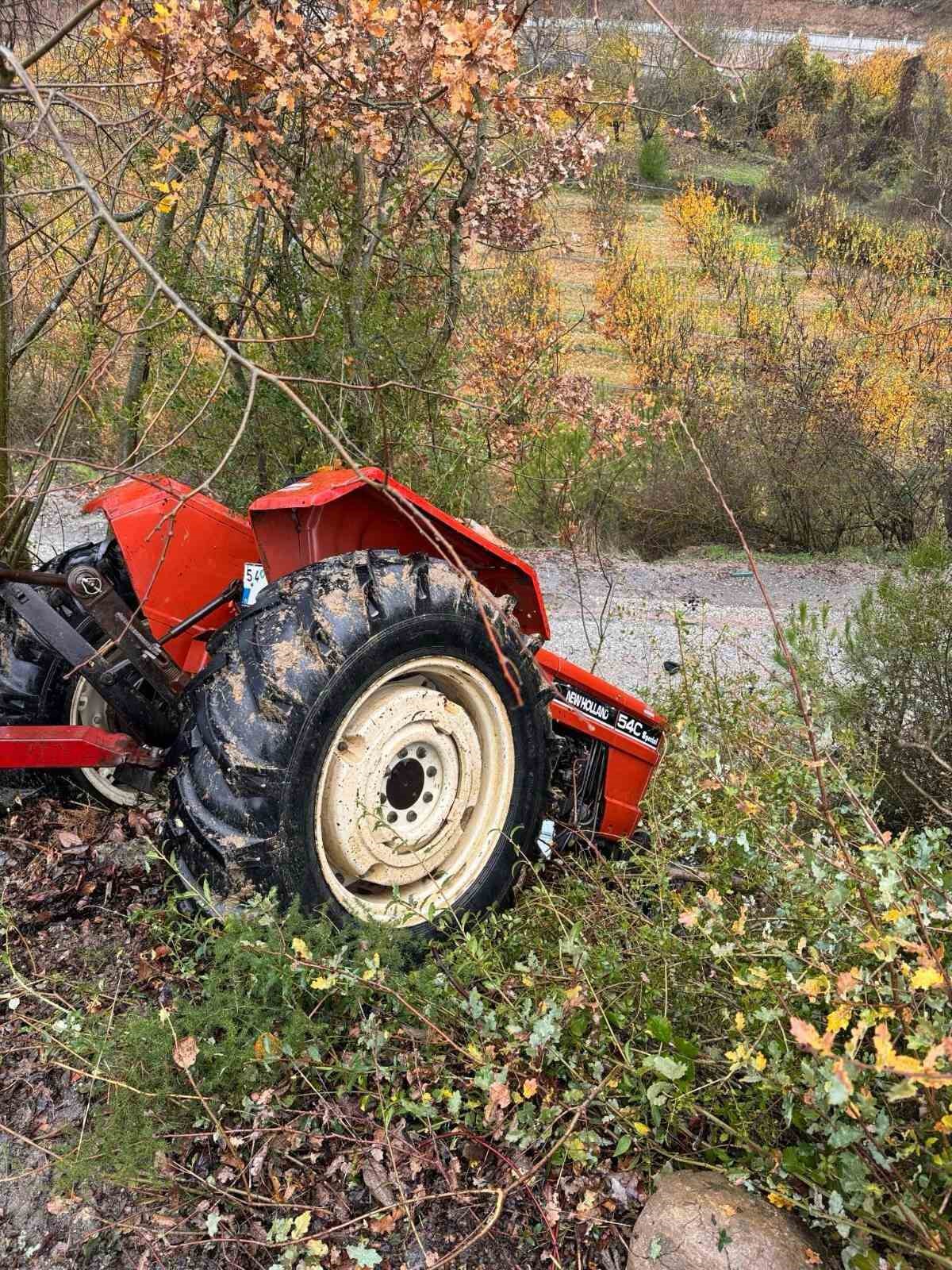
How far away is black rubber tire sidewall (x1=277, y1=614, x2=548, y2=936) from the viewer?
2.74 m

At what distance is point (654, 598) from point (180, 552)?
18.4ft

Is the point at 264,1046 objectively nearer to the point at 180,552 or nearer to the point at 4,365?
the point at 180,552

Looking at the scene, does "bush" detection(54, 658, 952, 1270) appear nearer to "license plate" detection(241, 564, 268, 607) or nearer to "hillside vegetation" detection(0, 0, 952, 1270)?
"hillside vegetation" detection(0, 0, 952, 1270)

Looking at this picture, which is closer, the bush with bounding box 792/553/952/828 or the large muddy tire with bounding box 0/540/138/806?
the large muddy tire with bounding box 0/540/138/806

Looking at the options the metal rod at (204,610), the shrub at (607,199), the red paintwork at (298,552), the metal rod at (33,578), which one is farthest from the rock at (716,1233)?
the shrub at (607,199)

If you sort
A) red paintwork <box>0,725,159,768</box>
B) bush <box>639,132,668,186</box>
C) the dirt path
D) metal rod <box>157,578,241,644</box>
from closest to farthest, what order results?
red paintwork <box>0,725,159,768</box> < metal rod <box>157,578,241,644</box> < the dirt path < bush <box>639,132,668,186</box>

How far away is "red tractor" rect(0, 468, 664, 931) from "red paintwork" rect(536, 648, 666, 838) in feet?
0.04

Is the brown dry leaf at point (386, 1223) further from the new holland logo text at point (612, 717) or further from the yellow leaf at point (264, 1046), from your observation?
the new holland logo text at point (612, 717)

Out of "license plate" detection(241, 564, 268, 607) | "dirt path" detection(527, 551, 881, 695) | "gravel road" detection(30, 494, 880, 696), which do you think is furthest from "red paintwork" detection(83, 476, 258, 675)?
"gravel road" detection(30, 494, 880, 696)

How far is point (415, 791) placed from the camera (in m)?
3.23

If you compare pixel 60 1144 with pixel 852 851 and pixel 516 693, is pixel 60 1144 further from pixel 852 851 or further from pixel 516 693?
pixel 852 851

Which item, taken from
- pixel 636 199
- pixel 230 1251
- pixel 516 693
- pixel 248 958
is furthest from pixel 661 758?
pixel 636 199

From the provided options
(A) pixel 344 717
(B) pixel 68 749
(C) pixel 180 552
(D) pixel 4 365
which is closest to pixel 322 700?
(A) pixel 344 717

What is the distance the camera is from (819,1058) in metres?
2.01
